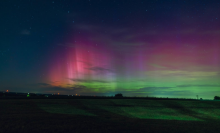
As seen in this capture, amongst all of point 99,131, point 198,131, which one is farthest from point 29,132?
point 198,131

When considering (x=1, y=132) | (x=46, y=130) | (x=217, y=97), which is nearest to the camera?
(x=1, y=132)

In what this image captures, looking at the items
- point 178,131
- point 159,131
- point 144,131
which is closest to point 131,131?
point 144,131

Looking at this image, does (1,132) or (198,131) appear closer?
(1,132)

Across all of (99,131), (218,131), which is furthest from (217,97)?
(99,131)

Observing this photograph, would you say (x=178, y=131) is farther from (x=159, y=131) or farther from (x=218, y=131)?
(x=218, y=131)

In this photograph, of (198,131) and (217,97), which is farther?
(217,97)

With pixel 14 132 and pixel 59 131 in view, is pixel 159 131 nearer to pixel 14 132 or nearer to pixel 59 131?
pixel 59 131

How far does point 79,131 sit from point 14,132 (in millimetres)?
4255

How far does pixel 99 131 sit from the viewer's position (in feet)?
38.5

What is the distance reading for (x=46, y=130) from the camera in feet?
38.9

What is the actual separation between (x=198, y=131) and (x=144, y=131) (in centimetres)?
403

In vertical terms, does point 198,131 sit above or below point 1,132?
below

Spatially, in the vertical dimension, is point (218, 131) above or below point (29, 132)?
below

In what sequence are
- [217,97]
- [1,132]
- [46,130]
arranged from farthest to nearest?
[217,97] → [46,130] → [1,132]
